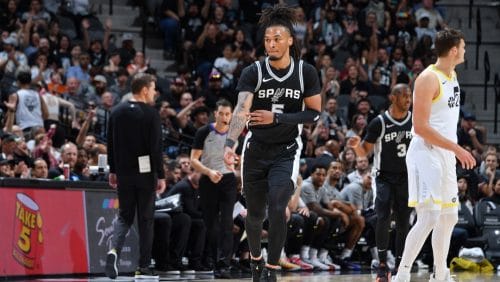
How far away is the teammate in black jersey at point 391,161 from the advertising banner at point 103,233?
3.33 metres

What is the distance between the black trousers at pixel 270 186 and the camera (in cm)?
856

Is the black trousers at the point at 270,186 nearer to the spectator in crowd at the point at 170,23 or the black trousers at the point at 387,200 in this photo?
the black trousers at the point at 387,200

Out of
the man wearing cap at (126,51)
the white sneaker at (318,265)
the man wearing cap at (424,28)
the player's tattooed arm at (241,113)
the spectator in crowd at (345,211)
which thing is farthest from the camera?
the man wearing cap at (424,28)

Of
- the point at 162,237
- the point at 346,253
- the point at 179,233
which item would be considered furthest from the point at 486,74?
the point at 162,237

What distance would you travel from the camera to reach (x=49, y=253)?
11703 mm

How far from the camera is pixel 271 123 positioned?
864 cm

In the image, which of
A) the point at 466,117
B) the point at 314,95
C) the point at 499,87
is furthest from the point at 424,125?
the point at 499,87

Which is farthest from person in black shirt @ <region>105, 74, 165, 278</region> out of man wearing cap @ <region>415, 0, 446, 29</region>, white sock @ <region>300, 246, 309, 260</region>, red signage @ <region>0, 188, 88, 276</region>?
man wearing cap @ <region>415, 0, 446, 29</region>

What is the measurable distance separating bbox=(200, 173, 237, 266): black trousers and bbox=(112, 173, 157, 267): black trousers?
1648 mm

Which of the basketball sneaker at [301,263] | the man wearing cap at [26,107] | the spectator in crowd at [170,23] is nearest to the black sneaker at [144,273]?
the basketball sneaker at [301,263]

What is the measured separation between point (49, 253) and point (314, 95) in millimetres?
4303

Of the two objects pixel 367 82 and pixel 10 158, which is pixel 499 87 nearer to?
pixel 367 82

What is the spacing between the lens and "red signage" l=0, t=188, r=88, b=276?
11.2m

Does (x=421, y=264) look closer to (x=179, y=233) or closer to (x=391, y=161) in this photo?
(x=179, y=233)
